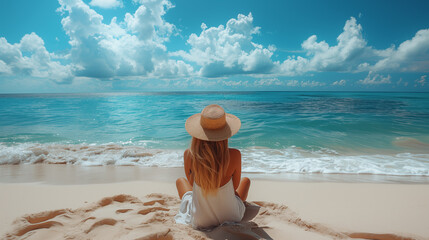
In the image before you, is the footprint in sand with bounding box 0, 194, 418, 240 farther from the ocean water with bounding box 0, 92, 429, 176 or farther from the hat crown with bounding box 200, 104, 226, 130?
the ocean water with bounding box 0, 92, 429, 176

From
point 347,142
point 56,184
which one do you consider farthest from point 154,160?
point 347,142

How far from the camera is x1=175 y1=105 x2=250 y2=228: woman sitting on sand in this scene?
206 centimetres

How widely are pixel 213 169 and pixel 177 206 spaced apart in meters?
1.34

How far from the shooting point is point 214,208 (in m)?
2.24

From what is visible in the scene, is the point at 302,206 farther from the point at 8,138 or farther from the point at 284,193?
the point at 8,138

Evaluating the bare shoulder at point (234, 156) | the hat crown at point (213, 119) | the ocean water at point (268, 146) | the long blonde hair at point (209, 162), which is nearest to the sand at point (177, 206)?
the long blonde hair at point (209, 162)

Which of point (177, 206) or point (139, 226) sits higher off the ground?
point (139, 226)

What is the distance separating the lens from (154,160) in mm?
5852

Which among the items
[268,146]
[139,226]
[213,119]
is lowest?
[268,146]

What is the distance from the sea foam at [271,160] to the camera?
4.95 meters

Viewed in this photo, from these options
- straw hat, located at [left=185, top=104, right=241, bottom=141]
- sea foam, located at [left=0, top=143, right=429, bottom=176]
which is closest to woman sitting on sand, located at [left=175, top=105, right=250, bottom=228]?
straw hat, located at [left=185, top=104, right=241, bottom=141]

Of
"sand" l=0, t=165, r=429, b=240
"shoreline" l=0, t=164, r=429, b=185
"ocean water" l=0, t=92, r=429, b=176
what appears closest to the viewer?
"sand" l=0, t=165, r=429, b=240

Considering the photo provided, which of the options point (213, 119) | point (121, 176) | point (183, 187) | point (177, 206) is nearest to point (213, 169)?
point (213, 119)

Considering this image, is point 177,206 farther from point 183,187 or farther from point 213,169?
point 213,169
